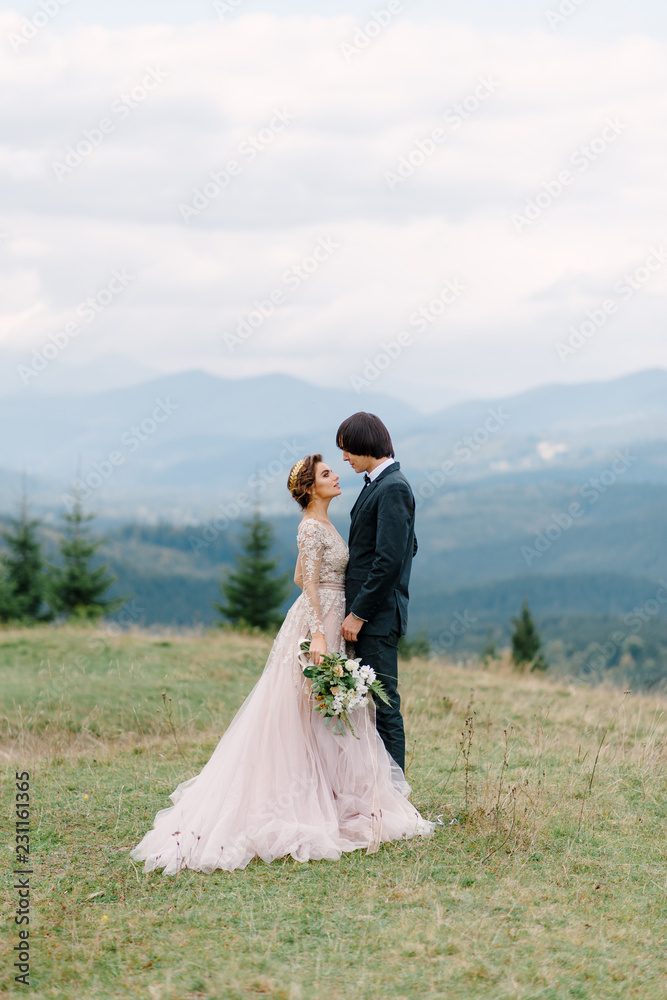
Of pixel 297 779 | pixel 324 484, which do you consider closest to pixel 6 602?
pixel 297 779

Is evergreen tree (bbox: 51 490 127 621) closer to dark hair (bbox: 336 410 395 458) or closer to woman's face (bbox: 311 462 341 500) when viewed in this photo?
woman's face (bbox: 311 462 341 500)

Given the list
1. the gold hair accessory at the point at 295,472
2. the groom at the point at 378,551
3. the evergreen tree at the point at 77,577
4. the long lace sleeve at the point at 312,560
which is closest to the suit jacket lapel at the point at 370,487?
the groom at the point at 378,551

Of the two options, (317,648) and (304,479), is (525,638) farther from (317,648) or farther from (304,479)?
(304,479)

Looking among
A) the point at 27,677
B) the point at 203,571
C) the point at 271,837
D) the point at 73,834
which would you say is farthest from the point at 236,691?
the point at 203,571

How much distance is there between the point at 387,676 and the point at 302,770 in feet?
2.98

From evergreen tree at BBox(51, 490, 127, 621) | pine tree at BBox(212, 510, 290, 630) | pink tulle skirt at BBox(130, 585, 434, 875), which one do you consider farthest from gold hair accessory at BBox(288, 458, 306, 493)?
pine tree at BBox(212, 510, 290, 630)

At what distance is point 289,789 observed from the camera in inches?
252

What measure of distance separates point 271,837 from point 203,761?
10.5 feet

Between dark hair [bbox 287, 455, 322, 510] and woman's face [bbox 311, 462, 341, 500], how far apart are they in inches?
1.3

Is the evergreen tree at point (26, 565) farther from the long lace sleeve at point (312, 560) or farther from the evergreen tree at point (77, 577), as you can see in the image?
the long lace sleeve at point (312, 560)

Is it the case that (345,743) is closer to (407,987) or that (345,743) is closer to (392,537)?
(392,537)

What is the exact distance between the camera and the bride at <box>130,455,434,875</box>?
624 cm

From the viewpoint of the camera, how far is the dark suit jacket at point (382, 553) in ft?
20.7

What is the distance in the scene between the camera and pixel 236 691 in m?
13.1
